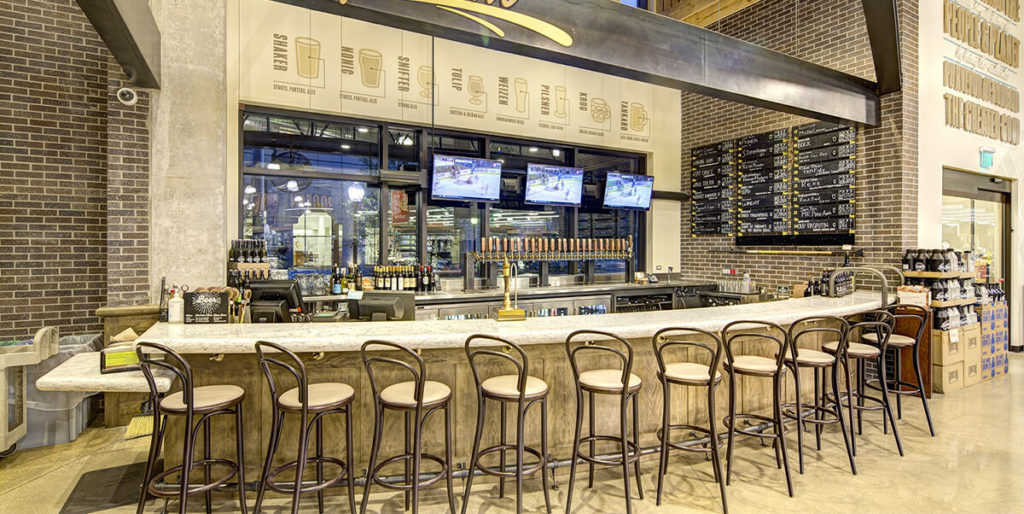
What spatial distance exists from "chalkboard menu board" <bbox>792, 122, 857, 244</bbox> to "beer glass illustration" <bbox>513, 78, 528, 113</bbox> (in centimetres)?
351

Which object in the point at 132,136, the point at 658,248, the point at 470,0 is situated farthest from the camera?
the point at 658,248

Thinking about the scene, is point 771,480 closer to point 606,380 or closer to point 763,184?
point 606,380

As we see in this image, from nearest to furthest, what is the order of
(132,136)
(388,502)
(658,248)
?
(388,502), (132,136), (658,248)

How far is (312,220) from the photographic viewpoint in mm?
5605

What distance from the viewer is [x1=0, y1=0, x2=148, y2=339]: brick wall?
4.46 metres

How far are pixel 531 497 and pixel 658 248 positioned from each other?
5.39 meters

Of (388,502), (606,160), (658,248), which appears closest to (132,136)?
(388,502)

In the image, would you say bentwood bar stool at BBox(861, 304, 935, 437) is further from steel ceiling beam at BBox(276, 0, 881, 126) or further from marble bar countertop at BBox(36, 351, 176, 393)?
marble bar countertop at BBox(36, 351, 176, 393)

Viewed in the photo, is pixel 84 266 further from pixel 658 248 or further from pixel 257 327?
pixel 658 248

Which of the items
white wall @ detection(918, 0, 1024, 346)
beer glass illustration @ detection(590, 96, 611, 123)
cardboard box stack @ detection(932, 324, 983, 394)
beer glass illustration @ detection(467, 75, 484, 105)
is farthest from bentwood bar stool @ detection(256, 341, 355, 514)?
white wall @ detection(918, 0, 1024, 346)

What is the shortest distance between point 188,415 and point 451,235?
4.07 m

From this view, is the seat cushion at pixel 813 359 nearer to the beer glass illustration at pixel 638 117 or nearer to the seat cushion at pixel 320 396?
the seat cushion at pixel 320 396

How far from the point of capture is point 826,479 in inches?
129

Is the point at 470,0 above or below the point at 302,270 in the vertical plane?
above
